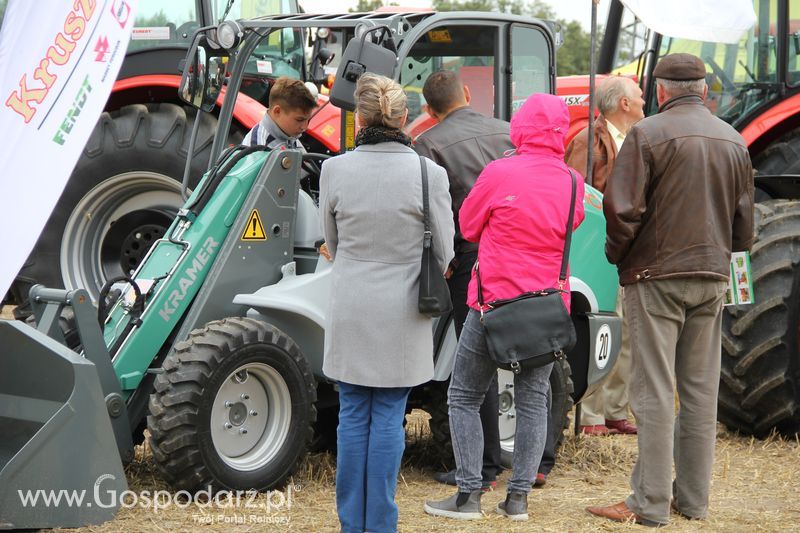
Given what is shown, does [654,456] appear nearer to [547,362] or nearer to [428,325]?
[547,362]

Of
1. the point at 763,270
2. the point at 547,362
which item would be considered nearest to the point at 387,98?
the point at 547,362

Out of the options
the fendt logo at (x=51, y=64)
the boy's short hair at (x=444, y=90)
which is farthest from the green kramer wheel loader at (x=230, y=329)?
the fendt logo at (x=51, y=64)

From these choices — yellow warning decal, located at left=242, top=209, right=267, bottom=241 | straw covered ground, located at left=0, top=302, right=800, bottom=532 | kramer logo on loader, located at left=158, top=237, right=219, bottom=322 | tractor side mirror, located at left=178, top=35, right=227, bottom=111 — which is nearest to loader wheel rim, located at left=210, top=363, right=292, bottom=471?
straw covered ground, located at left=0, top=302, right=800, bottom=532

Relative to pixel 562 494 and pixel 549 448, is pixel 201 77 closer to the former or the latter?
pixel 549 448

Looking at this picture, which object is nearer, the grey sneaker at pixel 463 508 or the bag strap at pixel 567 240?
the bag strap at pixel 567 240

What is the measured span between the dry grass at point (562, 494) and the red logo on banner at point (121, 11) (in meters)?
2.09

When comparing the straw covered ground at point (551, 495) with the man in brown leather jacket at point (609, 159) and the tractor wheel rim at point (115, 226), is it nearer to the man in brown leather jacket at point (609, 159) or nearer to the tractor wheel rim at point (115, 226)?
the man in brown leather jacket at point (609, 159)

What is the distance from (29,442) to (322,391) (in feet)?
5.45

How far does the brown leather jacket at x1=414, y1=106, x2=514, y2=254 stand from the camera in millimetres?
5156

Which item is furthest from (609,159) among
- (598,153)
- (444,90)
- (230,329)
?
(230,329)

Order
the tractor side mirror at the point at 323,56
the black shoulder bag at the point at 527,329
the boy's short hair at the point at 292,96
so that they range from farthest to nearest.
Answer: the tractor side mirror at the point at 323,56 → the boy's short hair at the point at 292,96 → the black shoulder bag at the point at 527,329

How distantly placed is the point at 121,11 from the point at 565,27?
70.6 ft

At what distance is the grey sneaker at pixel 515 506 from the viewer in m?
4.80

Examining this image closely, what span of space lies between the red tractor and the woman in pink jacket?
1.79m
